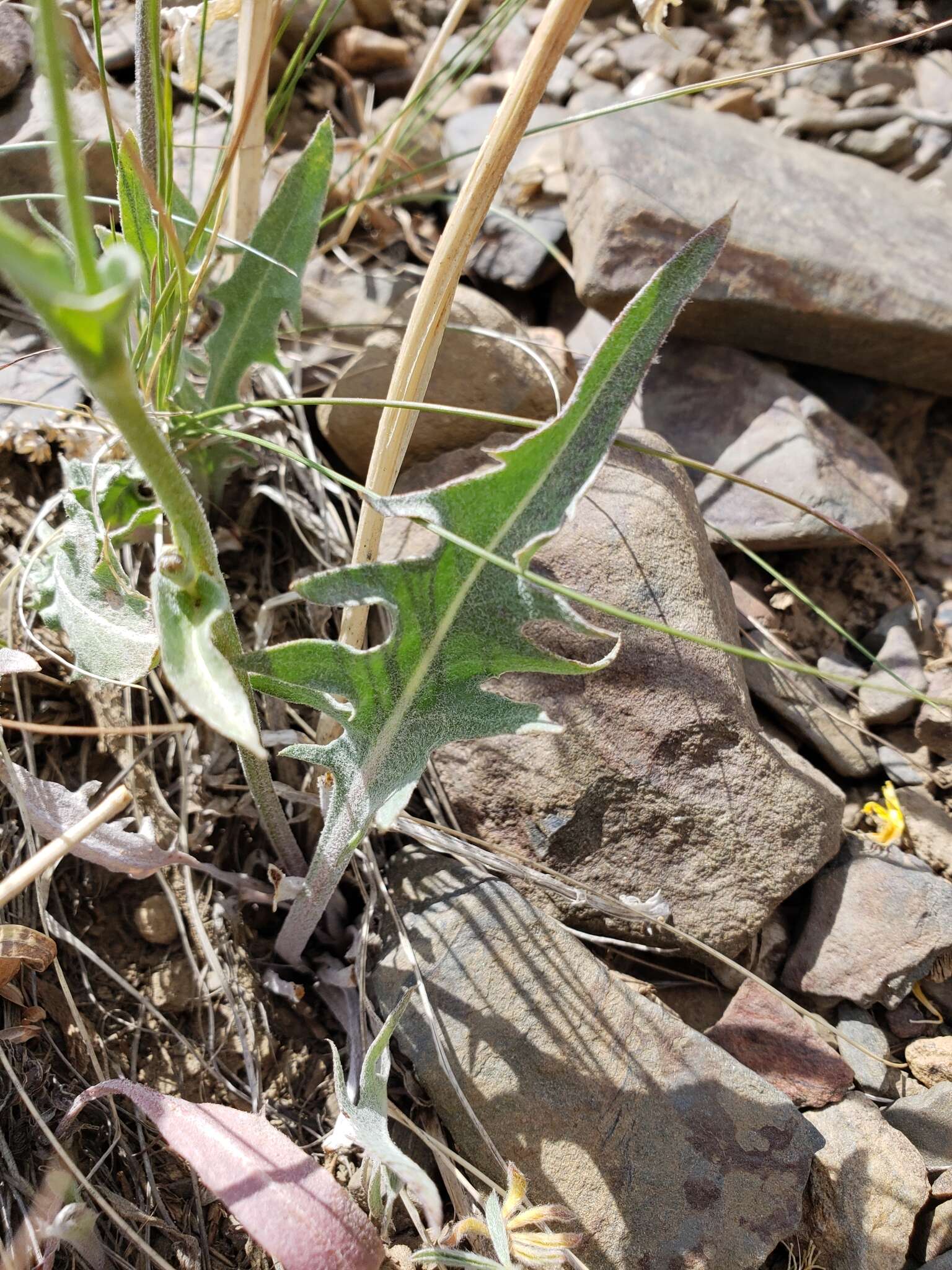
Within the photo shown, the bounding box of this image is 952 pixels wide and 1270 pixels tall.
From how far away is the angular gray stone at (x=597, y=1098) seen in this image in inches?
45.1

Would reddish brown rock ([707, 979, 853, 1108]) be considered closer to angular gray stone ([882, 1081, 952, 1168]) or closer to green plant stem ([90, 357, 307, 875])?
angular gray stone ([882, 1081, 952, 1168])

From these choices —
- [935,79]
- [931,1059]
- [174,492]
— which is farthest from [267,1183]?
[935,79]

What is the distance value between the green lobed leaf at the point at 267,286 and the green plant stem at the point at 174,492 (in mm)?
637

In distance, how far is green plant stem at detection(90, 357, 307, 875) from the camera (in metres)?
0.64

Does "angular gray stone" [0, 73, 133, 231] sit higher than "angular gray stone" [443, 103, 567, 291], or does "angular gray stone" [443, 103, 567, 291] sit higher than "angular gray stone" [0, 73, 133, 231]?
"angular gray stone" [0, 73, 133, 231]

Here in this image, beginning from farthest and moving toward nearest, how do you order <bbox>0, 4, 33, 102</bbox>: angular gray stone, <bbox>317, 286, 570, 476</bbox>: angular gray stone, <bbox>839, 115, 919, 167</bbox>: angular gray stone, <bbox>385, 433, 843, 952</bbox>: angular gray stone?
<bbox>839, 115, 919, 167</bbox>: angular gray stone < <bbox>0, 4, 33, 102</bbox>: angular gray stone < <bbox>317, 286, 570, 476</bbox>: angular gray stone < <bbox>385, 433, 843, 952</bbox>: angular gray stone

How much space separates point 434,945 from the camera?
1.28 metres

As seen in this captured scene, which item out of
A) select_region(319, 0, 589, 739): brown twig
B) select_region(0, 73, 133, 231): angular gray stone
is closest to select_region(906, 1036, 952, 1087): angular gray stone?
select_region(319, 0, 589, 739): brown twig

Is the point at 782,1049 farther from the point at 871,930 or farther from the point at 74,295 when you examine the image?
→ the point at 74,295

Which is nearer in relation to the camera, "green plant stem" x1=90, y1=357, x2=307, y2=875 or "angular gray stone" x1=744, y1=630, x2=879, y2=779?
"green plant stem" x1=90, y1=357, x2=307, y2=875

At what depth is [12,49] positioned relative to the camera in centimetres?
178

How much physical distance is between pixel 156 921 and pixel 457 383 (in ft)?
3.33

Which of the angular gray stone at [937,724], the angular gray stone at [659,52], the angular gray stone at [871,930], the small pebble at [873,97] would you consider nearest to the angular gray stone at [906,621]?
the angular gray stone at [937,724]

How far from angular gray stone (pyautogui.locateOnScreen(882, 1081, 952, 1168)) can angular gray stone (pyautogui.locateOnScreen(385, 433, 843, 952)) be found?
0.30 metres
